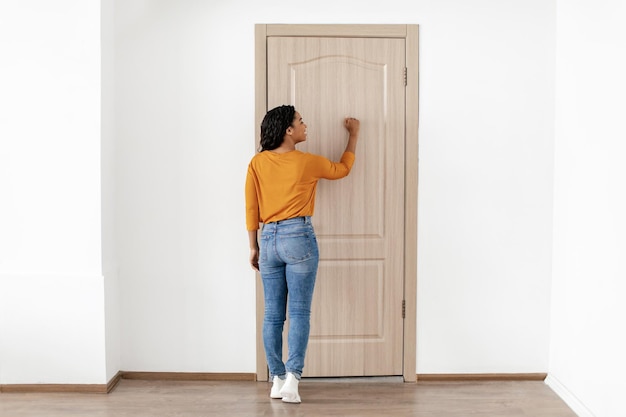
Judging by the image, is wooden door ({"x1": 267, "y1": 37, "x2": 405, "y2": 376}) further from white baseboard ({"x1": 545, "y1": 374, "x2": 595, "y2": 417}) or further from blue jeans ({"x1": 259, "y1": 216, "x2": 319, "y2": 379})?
white baseboard ({"x1": 545, "y1": 374, "x2": 595, "y2": 417})

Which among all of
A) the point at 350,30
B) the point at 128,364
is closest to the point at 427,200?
the point at 350,30

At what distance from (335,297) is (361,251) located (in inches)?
11.8

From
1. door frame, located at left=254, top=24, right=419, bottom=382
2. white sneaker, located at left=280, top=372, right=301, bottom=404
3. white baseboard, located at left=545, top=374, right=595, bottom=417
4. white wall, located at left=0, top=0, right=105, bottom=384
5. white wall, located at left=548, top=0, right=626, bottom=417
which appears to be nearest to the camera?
white wall, located at left=548, top=0, right=626, bottom=417

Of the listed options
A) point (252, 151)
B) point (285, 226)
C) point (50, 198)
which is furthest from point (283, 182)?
point (50, 198)

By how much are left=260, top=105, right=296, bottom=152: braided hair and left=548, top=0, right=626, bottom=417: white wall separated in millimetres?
1468

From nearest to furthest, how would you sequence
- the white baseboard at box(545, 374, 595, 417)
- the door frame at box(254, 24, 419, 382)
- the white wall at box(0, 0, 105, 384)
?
the white baseboard at box(545, 374, 595, 417) → the white wall at box(0, 0, 105, 384) → the door frame at box(254, 24, 419, 382)

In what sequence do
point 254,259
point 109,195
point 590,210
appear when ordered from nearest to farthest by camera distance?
1. point 590,210
2. point 254,259
3. point 109,195

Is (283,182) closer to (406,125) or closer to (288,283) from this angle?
(288,283)

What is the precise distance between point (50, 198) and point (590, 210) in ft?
9.11

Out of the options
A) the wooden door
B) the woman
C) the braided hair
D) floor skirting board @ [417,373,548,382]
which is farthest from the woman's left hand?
floor skirting board @ [417,373,548,382]

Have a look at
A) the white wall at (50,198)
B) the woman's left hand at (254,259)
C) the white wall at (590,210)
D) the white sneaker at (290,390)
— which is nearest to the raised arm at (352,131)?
the woman's left hand at (254,259)

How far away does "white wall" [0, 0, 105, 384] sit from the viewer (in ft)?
Result: 10.5

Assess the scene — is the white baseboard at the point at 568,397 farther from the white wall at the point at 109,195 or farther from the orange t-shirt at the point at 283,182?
the white wall at the point at 109,195

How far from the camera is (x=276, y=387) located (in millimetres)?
3152
